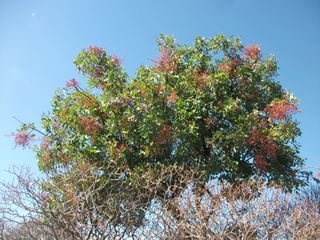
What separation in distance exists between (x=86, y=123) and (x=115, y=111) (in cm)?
86

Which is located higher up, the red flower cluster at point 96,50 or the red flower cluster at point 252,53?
the red flower cluster at point 252,53

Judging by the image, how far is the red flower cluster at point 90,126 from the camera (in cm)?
798

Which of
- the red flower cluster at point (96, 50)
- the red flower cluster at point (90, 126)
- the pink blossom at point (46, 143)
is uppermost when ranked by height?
the red flower cluster at point (96, 50)

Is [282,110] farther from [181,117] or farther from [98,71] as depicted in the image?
[98,71]

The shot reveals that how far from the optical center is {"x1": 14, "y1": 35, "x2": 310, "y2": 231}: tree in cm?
731

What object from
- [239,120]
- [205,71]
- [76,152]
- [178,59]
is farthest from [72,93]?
[239,120]

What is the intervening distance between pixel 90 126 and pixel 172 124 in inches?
89.0

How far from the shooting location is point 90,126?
800 cm

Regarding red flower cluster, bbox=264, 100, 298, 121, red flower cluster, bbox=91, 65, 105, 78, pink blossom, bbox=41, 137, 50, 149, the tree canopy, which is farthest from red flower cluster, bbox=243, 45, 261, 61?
pink blossom, bbox=41, 137, 50, 149

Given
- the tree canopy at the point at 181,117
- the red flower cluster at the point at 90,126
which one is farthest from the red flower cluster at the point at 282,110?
the red flower cluster at the point at 90,126

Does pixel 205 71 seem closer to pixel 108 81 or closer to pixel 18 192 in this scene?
pixel 108 81

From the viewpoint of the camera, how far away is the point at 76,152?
8.08m

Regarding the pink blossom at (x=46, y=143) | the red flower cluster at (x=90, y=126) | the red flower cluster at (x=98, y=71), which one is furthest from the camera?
the red flower cluster at (x=98, y=71)

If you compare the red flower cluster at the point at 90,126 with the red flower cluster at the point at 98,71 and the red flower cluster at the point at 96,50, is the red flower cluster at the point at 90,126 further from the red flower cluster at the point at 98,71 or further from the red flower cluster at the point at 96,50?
the red flower cluster at the point at 96,50
